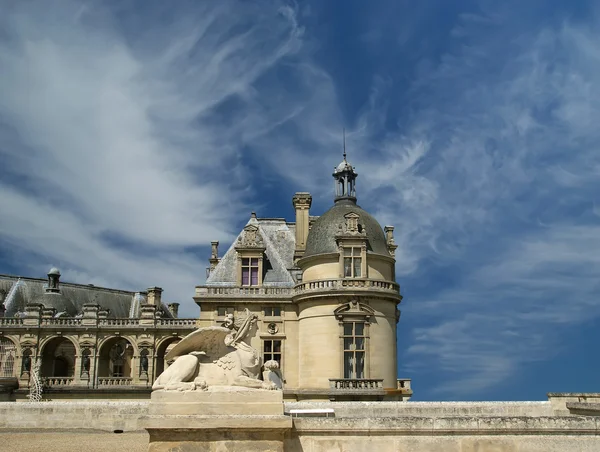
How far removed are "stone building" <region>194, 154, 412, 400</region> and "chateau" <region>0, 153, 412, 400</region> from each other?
2.0 inches

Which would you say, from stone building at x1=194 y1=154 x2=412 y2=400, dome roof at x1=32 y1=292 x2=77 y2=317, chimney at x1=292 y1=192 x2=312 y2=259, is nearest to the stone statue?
stone building at x1=194 y1=154 x2=412 y2=400

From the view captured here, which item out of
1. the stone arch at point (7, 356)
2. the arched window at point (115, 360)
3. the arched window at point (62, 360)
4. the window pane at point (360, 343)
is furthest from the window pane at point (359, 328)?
the arched window at point (62, 360)

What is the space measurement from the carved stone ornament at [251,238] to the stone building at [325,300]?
0.17ft

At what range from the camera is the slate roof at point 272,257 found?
110 ft

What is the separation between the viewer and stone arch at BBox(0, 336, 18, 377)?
41.2 metres

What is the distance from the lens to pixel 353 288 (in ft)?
97.8

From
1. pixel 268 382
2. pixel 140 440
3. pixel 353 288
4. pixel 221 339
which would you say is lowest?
pixel 140 440

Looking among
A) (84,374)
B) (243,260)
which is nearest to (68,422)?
(243,260)

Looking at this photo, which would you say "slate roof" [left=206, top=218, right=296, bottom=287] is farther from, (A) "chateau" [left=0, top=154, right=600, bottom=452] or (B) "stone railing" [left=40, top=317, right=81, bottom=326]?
(B) "stone railing" [left=40, top=317, right=81, bottom=326]

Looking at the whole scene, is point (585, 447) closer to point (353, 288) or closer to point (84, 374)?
point (353, 288)

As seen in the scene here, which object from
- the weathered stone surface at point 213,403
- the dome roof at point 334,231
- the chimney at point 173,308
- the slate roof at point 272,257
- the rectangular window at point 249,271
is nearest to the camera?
the weathered stone surface at point 213,403

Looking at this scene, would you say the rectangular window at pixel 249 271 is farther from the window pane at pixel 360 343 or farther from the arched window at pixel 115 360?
the arched window at pixel 115 360

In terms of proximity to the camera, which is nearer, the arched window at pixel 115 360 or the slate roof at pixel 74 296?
the arched window at pixel 115 360

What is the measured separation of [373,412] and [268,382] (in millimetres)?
5515
